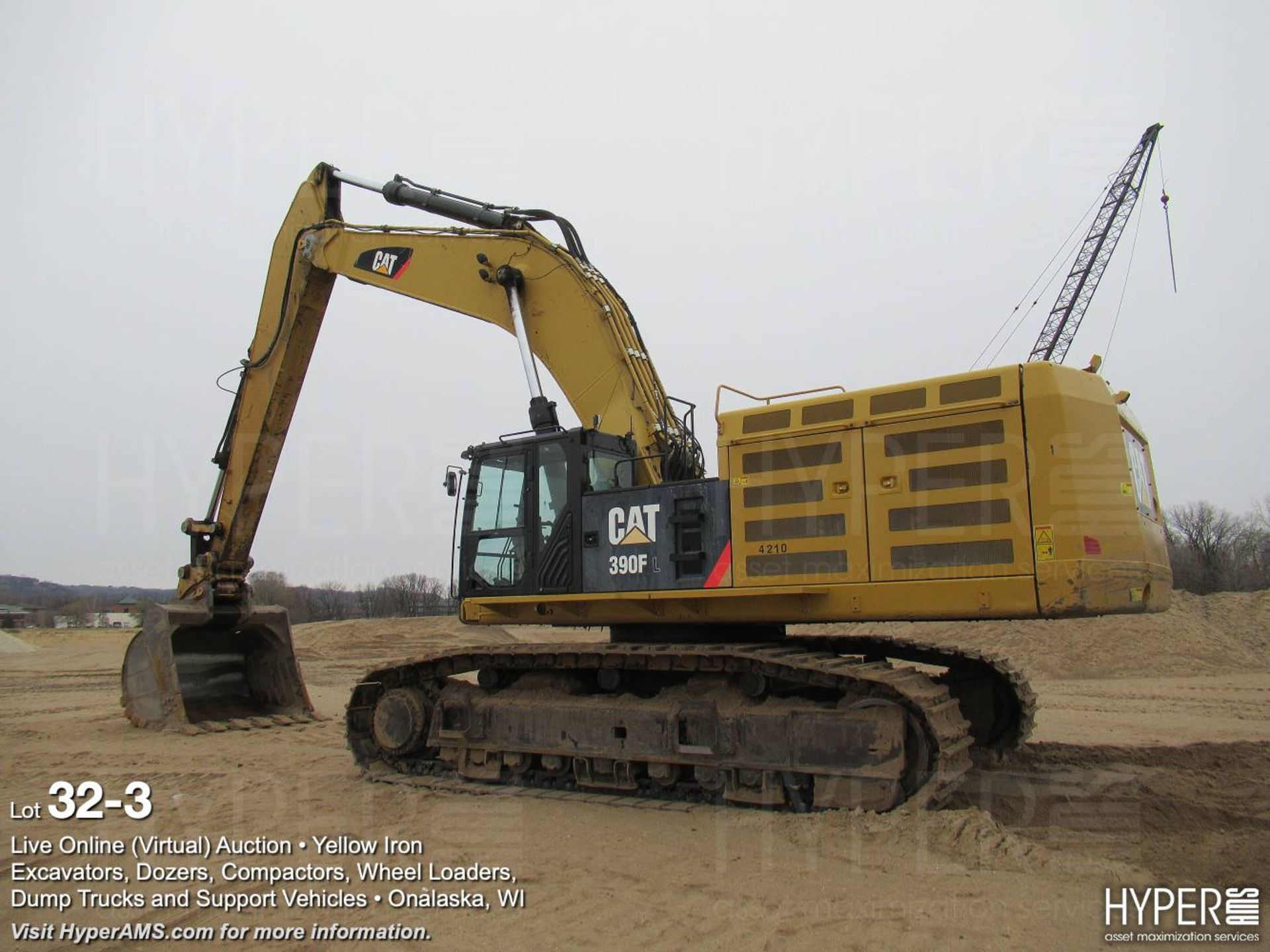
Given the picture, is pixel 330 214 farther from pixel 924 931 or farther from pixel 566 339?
pixel 924 931

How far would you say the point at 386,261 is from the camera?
35.2 ft

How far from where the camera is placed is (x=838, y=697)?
6996mm

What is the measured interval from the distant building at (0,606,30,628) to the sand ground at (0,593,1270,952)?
53.4 metres

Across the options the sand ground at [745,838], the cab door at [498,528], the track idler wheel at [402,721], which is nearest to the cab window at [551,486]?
the cab door at [498,528]

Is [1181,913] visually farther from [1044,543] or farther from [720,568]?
[720,568]

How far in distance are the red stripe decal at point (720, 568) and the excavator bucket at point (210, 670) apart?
7414 mm

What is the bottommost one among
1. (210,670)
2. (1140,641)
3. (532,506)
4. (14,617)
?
(14,617)

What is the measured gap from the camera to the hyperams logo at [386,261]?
1058 centimetres

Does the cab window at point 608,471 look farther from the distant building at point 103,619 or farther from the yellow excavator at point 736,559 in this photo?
the distant building at point 103,619

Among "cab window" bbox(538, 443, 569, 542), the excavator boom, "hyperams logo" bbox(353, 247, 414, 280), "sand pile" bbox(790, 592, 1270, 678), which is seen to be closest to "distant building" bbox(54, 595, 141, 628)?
the excavator boom

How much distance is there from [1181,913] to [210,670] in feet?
37.9

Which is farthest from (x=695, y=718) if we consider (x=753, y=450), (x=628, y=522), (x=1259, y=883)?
(x=1259, y=883)

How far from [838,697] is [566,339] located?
4518 millimetres

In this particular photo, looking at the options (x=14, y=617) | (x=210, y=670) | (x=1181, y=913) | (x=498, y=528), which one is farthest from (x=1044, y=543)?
(x=14, y=617)
